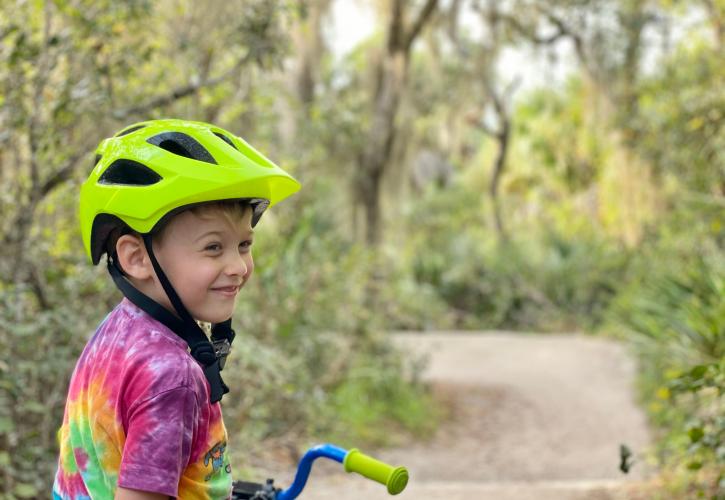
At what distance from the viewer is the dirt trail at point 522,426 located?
659 cm

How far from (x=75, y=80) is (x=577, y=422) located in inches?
290

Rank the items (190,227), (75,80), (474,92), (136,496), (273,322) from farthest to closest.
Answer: (474,92), (273,322), (75,80), (190,227), (136,496)

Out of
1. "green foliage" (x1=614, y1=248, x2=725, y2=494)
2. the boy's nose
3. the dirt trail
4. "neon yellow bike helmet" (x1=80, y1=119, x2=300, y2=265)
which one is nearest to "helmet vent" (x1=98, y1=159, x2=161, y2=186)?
"neon yellow bike helmet" (x1=80, y1=119, x2=300, y2=265)

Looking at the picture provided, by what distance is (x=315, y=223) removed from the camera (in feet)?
50.8

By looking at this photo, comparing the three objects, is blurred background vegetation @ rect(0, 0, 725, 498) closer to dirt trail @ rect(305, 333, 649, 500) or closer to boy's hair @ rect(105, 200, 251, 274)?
dirt trail @ rect(305, 333, 649, 500)

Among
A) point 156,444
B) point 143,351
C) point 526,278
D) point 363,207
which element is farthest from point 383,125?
point 156,444

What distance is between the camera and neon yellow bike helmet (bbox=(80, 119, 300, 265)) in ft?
5.75

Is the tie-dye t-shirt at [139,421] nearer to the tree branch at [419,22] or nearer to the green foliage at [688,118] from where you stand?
the green foliage at [688,118]

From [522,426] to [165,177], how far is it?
9.37m

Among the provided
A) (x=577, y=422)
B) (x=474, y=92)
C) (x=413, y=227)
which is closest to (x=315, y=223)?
(x=474, y=92)

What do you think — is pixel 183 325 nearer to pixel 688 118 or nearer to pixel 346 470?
pixel 346 470

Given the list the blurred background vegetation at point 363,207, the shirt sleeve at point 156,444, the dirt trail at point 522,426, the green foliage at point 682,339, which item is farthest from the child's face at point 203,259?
the dirt trail at point 522,426

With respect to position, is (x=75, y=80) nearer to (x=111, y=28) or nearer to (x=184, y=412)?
(x=111, y=28)

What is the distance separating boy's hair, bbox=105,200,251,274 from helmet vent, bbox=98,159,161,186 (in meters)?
0.08
